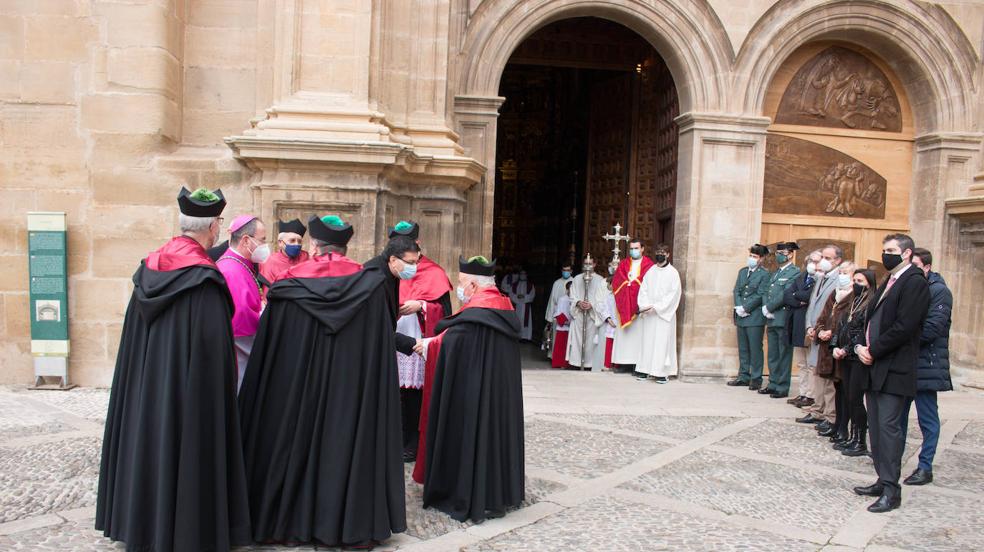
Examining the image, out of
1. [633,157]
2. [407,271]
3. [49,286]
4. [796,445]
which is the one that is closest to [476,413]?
[407,271]

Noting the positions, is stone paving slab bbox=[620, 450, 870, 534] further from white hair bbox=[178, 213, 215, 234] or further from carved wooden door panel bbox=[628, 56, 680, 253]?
carved wooden door panel bbox=[628, 56, 680, 253]

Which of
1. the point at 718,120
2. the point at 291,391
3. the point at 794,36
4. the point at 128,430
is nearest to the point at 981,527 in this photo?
the point at 291,391

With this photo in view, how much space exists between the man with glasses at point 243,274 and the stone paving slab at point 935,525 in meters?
3.75

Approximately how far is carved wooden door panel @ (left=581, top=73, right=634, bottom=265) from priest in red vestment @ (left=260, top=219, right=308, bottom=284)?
7.30 metres

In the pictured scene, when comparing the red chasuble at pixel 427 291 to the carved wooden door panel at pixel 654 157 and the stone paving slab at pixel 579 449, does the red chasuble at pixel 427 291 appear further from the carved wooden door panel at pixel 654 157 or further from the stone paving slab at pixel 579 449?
the carved wooden door panel at pixel 654 157

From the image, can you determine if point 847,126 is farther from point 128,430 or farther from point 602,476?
point 128,430

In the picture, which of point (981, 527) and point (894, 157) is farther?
point (894, 157)

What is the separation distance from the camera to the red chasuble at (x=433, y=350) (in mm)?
4859

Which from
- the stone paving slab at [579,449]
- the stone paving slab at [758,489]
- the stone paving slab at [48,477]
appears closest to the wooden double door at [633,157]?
the stone paving slab at [579,449]

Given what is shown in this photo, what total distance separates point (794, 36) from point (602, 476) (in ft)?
24.5

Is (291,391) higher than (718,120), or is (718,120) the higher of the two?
(718,120)

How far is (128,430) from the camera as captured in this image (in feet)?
12.4

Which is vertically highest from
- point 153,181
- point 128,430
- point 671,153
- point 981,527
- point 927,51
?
point 927,51

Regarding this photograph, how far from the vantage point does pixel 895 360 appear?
5.28 meters
